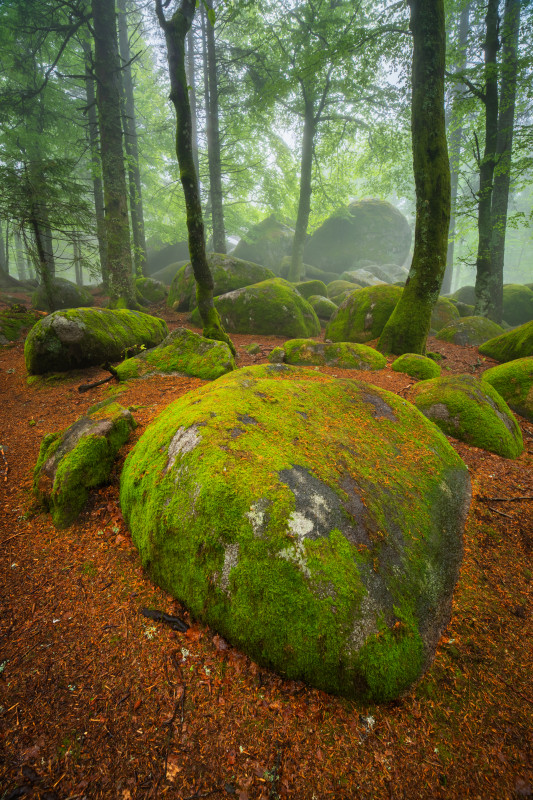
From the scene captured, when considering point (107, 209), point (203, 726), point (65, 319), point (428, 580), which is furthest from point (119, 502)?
point (107, 209)

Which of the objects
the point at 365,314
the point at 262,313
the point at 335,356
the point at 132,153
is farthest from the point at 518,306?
the point at 132,153

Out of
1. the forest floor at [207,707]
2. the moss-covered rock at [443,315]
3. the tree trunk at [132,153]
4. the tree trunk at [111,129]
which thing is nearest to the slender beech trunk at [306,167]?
the tree trunk at [132,153]

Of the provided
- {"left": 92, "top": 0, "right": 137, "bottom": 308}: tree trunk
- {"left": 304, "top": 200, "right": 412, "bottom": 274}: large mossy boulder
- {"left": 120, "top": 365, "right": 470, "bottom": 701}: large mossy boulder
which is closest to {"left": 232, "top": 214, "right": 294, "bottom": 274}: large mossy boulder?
{"left": 304, "top": 200, "right": 412, "bottom": 274}: large mossy boulder

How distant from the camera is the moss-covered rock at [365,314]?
845cm

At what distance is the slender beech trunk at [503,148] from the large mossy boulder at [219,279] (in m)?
7.75

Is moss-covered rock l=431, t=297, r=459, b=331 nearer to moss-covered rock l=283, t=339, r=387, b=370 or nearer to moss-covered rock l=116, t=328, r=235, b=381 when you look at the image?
moss-covered rock l=283, t=339, r=387, b=370

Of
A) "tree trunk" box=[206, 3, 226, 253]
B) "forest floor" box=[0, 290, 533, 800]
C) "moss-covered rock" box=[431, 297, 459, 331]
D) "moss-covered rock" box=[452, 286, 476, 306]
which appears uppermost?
"tree trunk" box=[206, 3, 226, 253]

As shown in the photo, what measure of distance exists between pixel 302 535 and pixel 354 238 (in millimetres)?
26916

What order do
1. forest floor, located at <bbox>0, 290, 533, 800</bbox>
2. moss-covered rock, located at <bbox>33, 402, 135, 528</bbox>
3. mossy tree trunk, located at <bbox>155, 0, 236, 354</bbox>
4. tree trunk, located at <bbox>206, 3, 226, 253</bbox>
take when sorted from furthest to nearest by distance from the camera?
1. tree trunk, located at <bbox>206, 3, 226, 253</bbox>
2. mossy tree trunk, located at <bbox>155, 0, 236, 354</bbox>
3. moss-covered rock, located at <bbox>33, 402, 135, 528</bbox>
4. forest floor, located at <bbox>0, 290, 533, 800</bbox>

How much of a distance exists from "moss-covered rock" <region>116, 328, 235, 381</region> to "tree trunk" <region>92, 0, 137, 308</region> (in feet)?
17.0

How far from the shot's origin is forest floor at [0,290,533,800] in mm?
1415

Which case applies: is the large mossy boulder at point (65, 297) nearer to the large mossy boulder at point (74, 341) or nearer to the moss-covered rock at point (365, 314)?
the large mossy boulder at point (74, 341)

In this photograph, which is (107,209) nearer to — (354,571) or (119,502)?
(119,502)

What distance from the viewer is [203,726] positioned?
1.58 m
